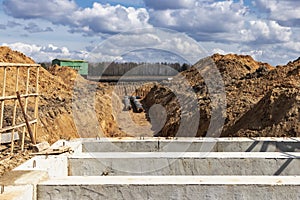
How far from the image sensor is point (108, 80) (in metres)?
40.6

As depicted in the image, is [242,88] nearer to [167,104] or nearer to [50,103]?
[167,104]

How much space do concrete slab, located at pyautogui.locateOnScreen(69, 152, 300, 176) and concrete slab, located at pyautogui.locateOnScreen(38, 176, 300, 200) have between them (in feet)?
4.92

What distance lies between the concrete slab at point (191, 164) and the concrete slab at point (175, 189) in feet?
4.92

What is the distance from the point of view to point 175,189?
4250 mm

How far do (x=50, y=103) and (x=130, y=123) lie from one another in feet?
16.2

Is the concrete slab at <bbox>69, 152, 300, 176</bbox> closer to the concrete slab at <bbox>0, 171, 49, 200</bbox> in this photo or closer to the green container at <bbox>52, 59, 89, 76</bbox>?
the concrete slab at <bbox>0, 171, 49, 200</bbox>

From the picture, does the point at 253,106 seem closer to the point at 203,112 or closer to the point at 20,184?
the point at 203,112

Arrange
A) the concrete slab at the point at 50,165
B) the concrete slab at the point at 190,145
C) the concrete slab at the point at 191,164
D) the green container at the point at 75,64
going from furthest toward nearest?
the green container at the point at 75,64 → the concrete slab at the point at 190,145 → the concrete slab at the point at 191,164 → the concrete slab at the point at 50,165

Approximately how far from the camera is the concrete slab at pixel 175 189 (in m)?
4.25

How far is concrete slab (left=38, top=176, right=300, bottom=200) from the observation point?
425cm

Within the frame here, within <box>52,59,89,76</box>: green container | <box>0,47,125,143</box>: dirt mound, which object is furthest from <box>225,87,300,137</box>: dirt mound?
<box>52,59,89,76</box>: green container

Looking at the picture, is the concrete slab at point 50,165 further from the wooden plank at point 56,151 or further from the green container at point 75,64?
the green container at point 75,64

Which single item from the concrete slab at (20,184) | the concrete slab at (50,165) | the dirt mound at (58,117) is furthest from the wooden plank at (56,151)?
the dirt mound at (58,117)

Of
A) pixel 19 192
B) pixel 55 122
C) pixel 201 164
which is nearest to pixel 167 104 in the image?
pixel 55 122
